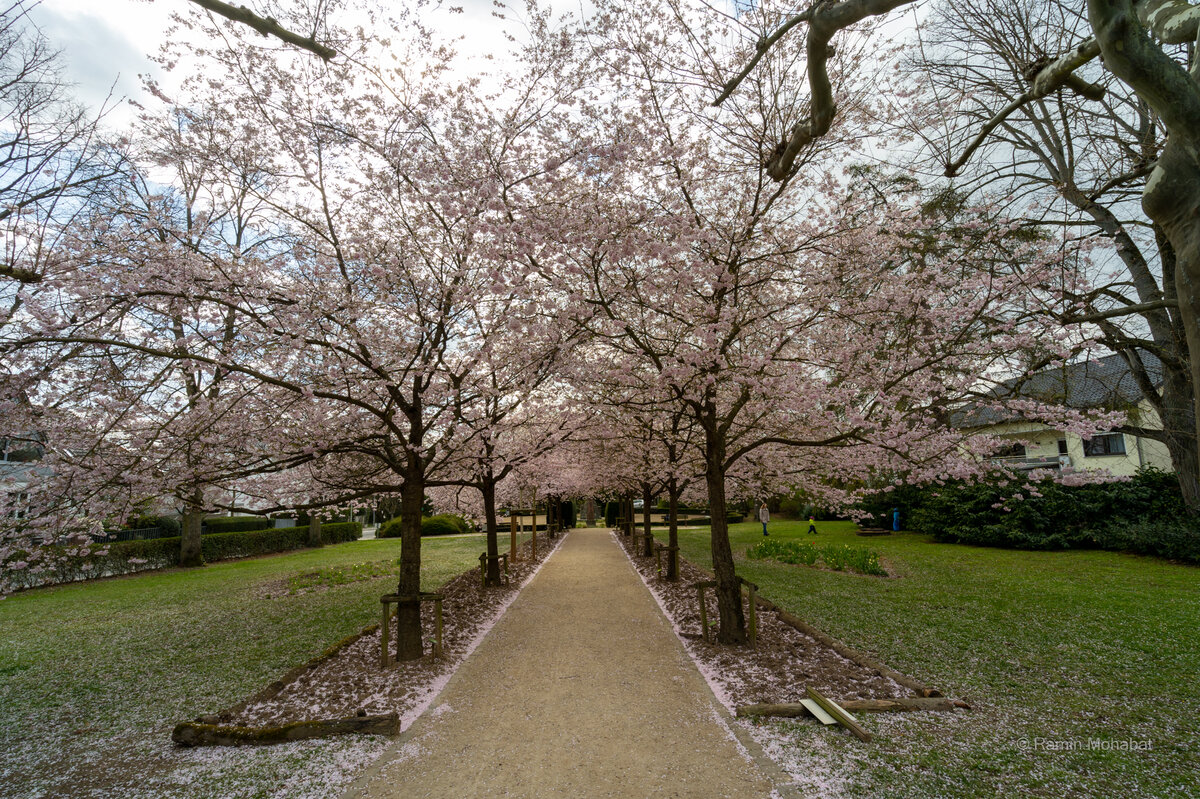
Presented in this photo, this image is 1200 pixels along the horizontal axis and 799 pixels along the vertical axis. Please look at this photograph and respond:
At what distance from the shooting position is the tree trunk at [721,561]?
22.1 ft

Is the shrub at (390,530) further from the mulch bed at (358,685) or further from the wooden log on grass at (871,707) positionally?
the wooden log on grass at (871,707)

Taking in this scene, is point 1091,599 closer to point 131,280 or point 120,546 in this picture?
point 131,280

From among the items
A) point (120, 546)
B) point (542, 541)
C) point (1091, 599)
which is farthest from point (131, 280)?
point (542, 541)

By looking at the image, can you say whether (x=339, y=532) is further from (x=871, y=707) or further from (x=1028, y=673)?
(x=1028, y=673)

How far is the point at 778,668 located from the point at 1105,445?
81.1ft

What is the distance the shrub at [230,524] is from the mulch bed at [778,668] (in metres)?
24.7

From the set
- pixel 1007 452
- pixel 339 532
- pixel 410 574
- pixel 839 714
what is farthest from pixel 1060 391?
pixel 339 532

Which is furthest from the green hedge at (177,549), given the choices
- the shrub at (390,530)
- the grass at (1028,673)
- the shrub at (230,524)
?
the grass at (1028,673)

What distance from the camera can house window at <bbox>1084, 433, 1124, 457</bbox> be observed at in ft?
70.8

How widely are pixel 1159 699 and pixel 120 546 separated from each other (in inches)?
865

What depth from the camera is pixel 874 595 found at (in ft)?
32.8

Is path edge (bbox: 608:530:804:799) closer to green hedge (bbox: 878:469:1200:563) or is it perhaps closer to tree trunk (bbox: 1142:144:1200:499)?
tree trunk (bbox: 1142:144:1200:499)

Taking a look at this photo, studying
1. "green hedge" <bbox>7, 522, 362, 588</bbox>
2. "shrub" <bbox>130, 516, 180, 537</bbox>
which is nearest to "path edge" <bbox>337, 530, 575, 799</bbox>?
"green hedge" <bbox>7, 522, 362, 588</bbox>

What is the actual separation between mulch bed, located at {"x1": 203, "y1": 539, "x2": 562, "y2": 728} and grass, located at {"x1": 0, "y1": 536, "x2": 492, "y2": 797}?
52cm
